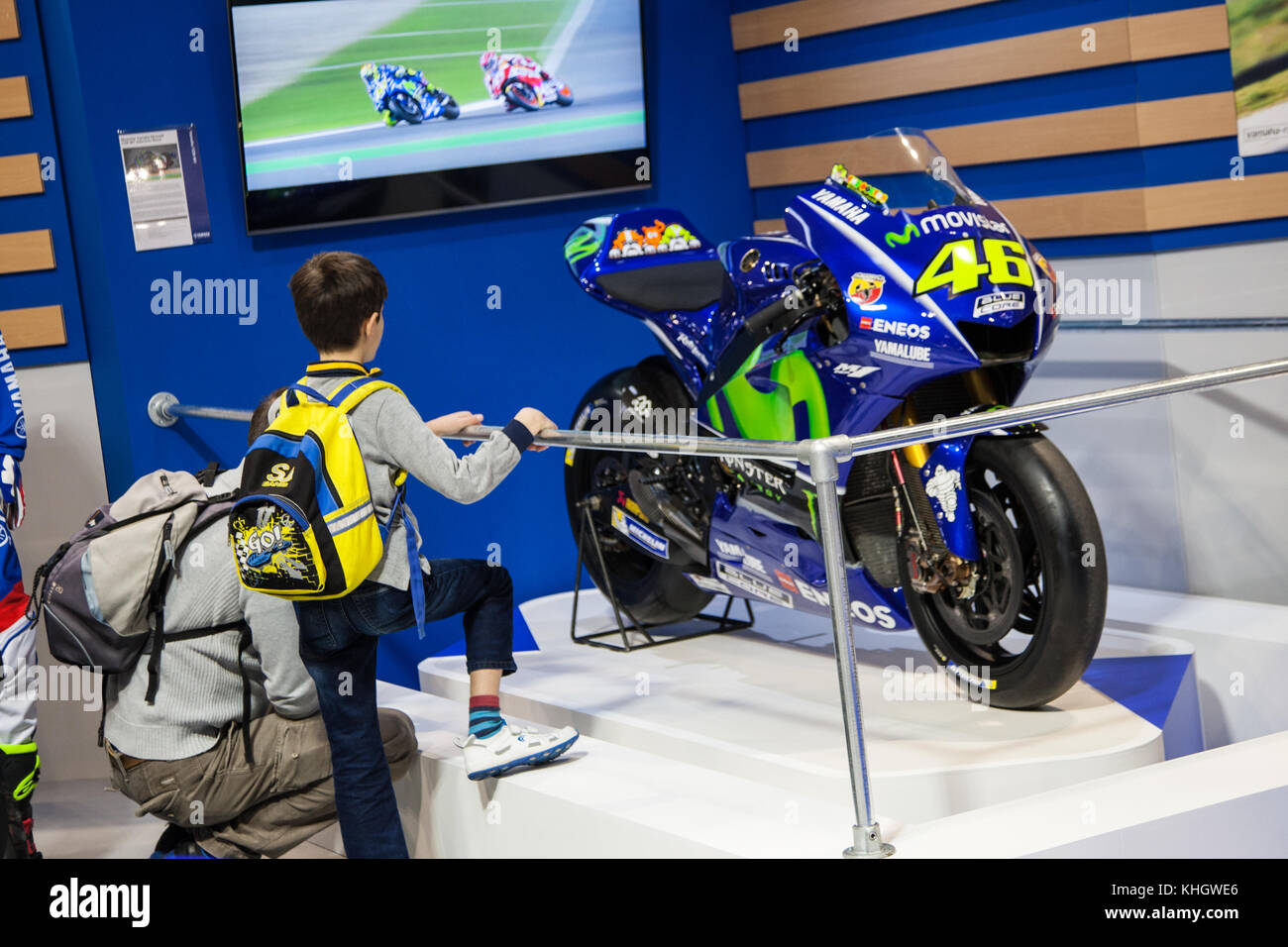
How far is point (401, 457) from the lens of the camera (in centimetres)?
259

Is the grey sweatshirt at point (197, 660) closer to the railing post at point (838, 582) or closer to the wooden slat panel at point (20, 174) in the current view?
Result: the railing post at point (838, 582)

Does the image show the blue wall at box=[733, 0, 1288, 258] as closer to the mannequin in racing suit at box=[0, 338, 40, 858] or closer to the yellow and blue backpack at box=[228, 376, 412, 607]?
the yellow and blue backpack at box=[228, 376, 412, 607]

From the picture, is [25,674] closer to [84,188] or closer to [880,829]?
[84,188]

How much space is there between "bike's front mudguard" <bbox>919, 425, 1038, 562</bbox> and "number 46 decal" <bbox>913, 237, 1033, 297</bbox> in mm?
318

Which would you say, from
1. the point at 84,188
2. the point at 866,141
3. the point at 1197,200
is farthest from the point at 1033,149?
the point at 84,188

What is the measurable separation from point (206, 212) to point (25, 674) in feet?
5.83

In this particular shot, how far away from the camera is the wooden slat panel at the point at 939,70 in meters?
4.13

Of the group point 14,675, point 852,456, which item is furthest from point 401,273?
point 852,456

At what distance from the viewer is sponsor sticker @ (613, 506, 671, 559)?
12.7 ft

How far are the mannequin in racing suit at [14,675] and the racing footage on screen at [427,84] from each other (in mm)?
1408

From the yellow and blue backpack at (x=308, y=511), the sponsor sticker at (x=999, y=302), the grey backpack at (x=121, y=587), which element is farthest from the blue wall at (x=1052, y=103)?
the grey backpack at (x=121, y=587)

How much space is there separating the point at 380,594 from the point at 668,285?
1.55 metres

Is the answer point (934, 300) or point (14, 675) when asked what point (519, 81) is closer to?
point (934, 300)

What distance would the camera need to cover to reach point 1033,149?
14.2 ft
